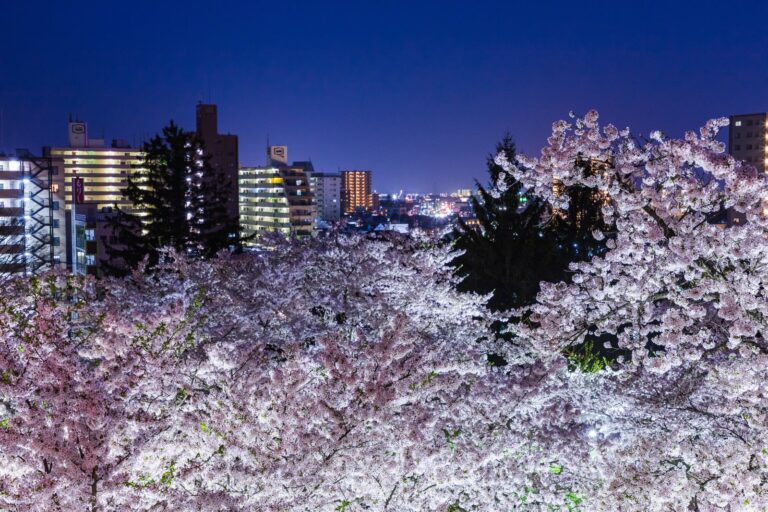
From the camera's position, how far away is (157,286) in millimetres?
12156

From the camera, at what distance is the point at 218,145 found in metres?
80.9

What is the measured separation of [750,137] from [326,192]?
9358 centimetres

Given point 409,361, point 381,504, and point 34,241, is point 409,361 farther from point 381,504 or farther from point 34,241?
point 34,241

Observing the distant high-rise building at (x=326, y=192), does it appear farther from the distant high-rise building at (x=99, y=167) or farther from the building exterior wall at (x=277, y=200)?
the distant high-rise building at (x=99, y=167)

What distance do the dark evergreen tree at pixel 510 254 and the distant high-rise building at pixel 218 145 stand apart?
46.0 metres

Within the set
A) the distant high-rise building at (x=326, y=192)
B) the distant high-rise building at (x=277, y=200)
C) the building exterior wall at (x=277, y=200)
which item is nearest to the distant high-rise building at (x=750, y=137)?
the distant high-rise building at (x=277, y=200)

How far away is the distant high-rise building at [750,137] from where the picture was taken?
6706 cm

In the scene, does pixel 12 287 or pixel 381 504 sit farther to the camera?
pixel 12 287

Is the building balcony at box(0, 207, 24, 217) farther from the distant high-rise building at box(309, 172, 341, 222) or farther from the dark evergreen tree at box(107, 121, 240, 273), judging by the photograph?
the distant high-rise building at box(309, 172, 341, 222)

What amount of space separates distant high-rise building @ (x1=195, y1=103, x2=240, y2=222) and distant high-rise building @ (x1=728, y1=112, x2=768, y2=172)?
4791 cm

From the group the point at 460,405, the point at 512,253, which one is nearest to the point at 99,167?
the point at 512,253

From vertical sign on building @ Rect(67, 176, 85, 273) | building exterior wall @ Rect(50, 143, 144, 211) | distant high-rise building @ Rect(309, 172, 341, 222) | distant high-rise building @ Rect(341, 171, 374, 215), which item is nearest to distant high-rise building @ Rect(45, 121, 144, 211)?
building exterior wall @ Rect(50, 143, 144, 211)

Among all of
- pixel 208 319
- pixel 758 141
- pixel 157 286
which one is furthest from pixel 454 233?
pixel 758 141

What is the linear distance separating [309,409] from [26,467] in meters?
1.93
